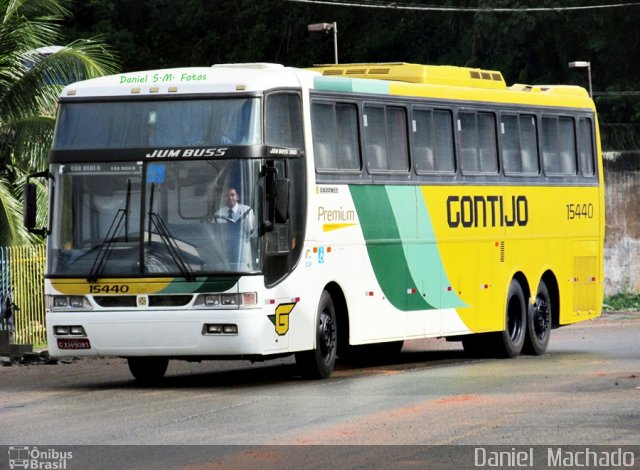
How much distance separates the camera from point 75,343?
17047 mm

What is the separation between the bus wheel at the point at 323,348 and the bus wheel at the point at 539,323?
17.5ft

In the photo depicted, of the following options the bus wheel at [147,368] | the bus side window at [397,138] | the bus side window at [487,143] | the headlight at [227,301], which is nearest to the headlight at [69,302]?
the headlight at [227,301]

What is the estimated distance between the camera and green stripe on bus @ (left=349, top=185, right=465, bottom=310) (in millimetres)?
19234

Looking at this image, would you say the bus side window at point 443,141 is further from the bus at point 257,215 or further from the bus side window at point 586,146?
the bus side window at point 586,146

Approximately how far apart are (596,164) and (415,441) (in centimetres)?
1366

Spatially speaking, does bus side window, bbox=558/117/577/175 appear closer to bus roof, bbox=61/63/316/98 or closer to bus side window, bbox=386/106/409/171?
bus side window, bbox=386/106/409/171

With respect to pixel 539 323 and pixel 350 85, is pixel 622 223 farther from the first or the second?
pixel 350 85

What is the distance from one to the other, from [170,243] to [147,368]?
2426mm

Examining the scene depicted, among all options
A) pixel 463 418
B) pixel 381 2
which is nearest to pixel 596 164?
pixel 463 418

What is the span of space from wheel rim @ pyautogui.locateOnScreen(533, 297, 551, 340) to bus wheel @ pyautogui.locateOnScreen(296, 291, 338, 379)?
557 centimetres

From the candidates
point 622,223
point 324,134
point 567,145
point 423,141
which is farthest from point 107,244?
point 622,223

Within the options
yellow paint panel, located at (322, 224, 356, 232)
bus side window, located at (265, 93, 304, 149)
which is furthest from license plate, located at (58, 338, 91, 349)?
yellow paint panel, located at (322, 224, 356, 232)

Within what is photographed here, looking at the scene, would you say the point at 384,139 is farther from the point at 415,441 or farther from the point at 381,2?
the point at 381,2

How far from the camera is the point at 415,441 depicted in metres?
12.2
